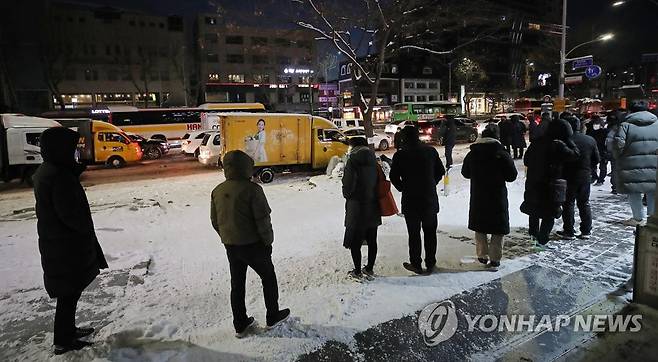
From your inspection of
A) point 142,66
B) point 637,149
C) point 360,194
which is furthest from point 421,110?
point 142,66

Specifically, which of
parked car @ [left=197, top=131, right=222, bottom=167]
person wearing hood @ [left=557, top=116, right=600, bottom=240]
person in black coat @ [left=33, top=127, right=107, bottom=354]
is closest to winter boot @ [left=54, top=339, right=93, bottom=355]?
Answer: person in black coat @ [left=33, top=127, right=107, bottom=354]

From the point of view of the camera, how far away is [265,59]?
64.9m

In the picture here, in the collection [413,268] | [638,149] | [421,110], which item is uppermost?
[421,110]

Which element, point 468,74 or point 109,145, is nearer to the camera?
point 109,145

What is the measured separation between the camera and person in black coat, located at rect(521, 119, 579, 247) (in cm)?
552

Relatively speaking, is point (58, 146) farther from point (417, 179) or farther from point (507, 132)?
point (507, 132)

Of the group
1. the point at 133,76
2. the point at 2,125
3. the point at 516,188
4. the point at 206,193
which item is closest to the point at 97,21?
the point at 133,76

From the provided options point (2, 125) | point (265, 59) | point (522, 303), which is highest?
point (265, 59)

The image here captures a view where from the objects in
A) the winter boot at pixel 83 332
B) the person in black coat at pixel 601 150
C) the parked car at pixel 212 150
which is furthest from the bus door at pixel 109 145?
the person in black coat at pixel 601 150

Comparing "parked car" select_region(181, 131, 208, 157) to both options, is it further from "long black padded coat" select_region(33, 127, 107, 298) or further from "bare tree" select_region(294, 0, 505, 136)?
"long black padded coat" select_region(33, 127, 107, 298)

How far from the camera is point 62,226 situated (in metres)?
3.60

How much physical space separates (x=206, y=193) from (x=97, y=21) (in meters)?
56.1

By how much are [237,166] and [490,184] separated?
3.06 meters

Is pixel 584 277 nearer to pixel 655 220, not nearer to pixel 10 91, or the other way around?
pixel 655 220
